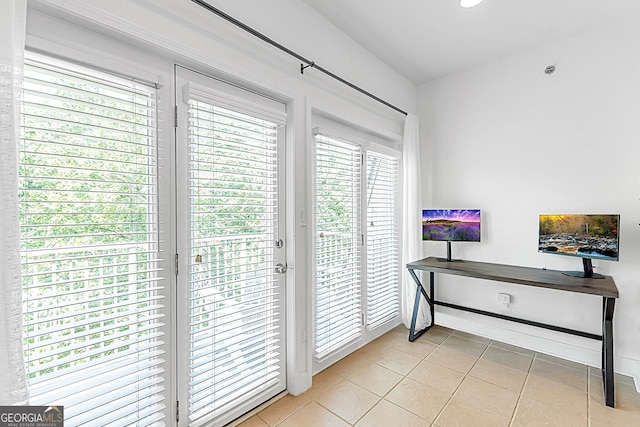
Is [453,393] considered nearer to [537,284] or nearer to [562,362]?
[537,284]

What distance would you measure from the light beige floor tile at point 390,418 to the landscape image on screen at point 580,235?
168cm

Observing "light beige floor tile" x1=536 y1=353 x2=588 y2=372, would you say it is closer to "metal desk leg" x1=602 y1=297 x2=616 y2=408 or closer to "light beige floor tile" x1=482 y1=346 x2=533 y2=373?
"light beige floor tile" x1=482 y1=346 x2=533 y2=373

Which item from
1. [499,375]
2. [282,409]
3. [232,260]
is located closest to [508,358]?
[499,375]

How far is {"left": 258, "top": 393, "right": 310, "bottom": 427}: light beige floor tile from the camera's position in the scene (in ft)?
5.96

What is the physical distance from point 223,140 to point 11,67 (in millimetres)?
872

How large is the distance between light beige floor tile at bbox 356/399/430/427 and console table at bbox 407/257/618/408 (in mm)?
1071

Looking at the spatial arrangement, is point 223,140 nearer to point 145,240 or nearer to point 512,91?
point 145,240

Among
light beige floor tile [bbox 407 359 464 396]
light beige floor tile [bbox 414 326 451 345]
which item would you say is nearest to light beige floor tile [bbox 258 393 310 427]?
light beige floor tile [bbox 407 359 464 396]

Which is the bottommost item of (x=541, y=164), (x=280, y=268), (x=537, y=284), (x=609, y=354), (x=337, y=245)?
(x=609, y=354)

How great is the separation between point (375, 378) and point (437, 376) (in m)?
0.48

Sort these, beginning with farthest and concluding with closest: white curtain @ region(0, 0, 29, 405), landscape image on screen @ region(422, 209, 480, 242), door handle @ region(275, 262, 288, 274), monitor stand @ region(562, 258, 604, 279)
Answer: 1. landscape image on screen @ region(422, 209, 480, 242)
2. monitor stand @ region(562, 258, 604, 279)
3. door handle @ region(275, 262, 288, 274)
4. white curtain @ region(0, 0, 29, 405)

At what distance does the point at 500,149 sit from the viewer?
9.51 ft

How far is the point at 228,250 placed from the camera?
1746 mm

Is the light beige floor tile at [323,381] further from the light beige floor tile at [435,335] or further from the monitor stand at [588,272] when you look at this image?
the monitor stand at [588,272]
